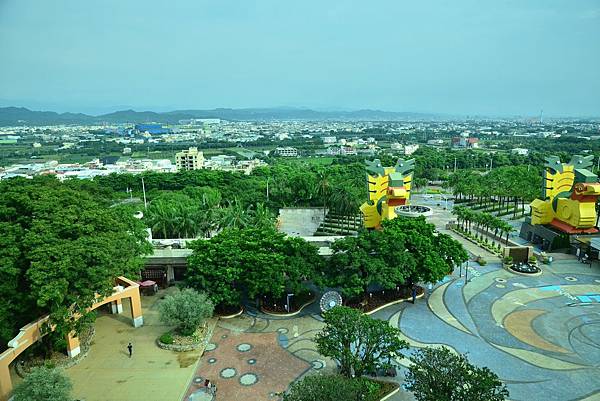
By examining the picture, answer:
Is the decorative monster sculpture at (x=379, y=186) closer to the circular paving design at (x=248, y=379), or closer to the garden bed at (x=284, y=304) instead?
the garden bed at (x=284, y=304)

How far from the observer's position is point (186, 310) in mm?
25031

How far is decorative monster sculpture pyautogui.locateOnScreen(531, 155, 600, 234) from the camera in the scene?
128ft

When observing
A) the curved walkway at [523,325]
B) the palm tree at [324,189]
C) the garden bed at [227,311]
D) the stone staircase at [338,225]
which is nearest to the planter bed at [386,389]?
the curved walkway at [523,325]

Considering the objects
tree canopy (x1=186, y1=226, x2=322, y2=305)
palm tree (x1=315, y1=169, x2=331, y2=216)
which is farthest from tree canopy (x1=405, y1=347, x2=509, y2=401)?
palm tree (x1=315, y1=169, x2=331, y2=216)

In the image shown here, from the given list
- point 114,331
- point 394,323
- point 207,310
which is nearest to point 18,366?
point 114,331

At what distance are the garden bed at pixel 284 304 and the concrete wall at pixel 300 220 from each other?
20.3 m

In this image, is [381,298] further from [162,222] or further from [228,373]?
[162,222]

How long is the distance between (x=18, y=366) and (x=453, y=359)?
2229 cm

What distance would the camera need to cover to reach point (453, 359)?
16.7m

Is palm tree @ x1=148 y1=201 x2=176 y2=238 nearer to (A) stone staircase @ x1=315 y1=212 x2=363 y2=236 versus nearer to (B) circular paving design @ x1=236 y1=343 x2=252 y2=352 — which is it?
(A) stone staircase @ x1=315 y1=212 x2=363 y2=236

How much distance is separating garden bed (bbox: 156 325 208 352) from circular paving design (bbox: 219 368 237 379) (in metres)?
3.02

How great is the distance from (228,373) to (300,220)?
117ft

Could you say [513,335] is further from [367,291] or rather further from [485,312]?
[367,291]

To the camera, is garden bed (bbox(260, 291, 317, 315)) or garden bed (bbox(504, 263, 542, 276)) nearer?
garden bed (bbox(260, 291, 317, 315))
